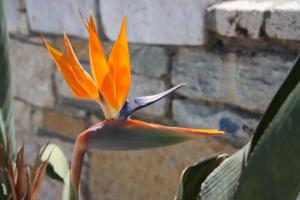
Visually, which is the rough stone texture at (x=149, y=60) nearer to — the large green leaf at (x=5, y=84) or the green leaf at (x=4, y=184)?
the large green leaf at (x=5, y=84)

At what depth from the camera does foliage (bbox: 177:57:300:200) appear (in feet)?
1.77

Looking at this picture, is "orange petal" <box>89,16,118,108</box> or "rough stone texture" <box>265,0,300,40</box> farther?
"rough stone texture" <box>265,0,300,40</box>

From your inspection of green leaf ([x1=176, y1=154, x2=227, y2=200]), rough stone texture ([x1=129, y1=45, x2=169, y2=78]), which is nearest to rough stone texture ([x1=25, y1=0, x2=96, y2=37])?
rough stone texture ([x1=129, y1=45, x2=169, y2=78])

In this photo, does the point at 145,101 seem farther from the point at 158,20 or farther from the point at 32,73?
the point at 32,73

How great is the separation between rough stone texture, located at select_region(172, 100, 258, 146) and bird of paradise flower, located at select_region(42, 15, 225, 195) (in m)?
0.88

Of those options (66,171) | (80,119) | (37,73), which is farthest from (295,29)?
(37,73)

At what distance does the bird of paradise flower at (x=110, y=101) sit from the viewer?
2.17ft

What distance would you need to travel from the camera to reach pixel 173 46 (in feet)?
5.37

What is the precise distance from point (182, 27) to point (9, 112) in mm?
797

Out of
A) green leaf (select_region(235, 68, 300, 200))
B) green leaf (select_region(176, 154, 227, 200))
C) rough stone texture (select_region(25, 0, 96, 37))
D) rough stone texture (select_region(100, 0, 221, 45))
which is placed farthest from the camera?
rough stone texture (select_region(25, 0, 96, 37))

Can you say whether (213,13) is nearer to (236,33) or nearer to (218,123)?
(236,33)

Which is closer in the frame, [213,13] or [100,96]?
[100,96]

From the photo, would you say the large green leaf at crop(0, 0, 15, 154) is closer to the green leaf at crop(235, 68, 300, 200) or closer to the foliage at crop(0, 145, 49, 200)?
the foliage at crop(0, 145, 49, 200)

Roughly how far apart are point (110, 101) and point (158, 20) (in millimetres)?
975
